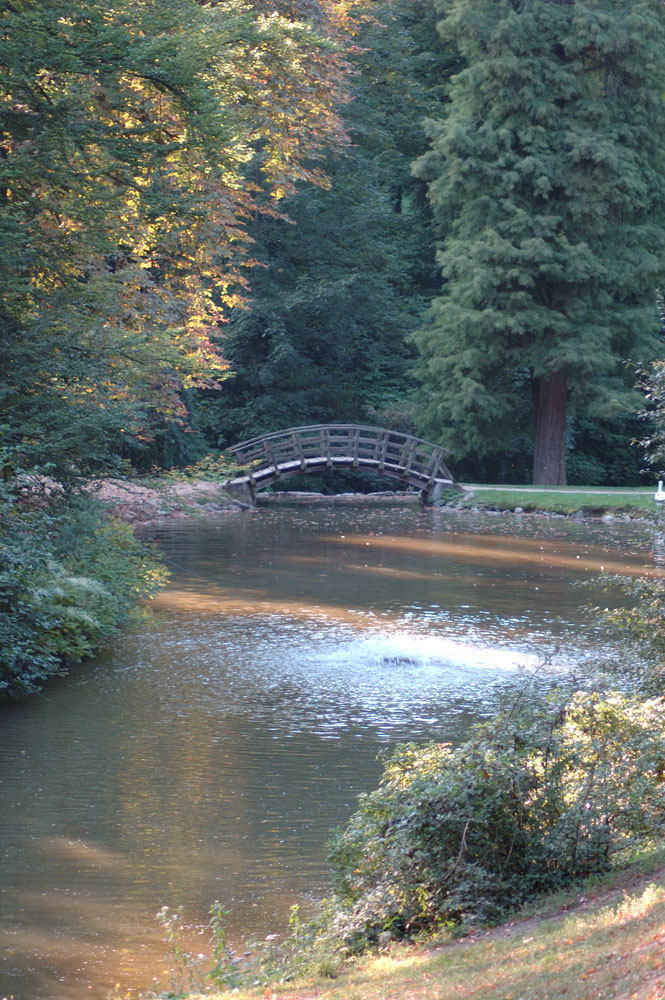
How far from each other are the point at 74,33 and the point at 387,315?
2659 cm

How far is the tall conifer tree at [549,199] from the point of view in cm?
3316

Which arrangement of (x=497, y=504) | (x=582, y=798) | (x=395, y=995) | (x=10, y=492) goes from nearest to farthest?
(x=395, y=995) → (x=582, y=798) → (x=10, y=492) → (x=497, y=504)

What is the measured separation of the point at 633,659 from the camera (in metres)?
9.09

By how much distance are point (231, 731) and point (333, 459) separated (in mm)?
23054

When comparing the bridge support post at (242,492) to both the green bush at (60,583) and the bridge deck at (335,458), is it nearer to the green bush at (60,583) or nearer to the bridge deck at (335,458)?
the bridge deck at (335,458)

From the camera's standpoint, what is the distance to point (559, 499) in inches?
1259

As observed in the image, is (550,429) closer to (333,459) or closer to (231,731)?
(333,459)

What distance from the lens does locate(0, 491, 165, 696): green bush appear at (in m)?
11.1

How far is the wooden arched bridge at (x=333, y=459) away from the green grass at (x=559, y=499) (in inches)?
52.1

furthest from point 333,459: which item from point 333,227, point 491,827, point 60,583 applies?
point 491,827

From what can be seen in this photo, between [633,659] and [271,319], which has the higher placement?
[271,319]

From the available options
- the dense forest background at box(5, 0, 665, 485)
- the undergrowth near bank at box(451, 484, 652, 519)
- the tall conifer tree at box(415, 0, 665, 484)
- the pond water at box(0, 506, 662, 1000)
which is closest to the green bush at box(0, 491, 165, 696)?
the pond water at box(0, 506, 662, 1000)

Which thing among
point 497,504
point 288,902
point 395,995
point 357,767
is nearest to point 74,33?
point 357,767

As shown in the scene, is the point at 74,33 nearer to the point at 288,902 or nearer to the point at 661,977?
the point at 288,902
